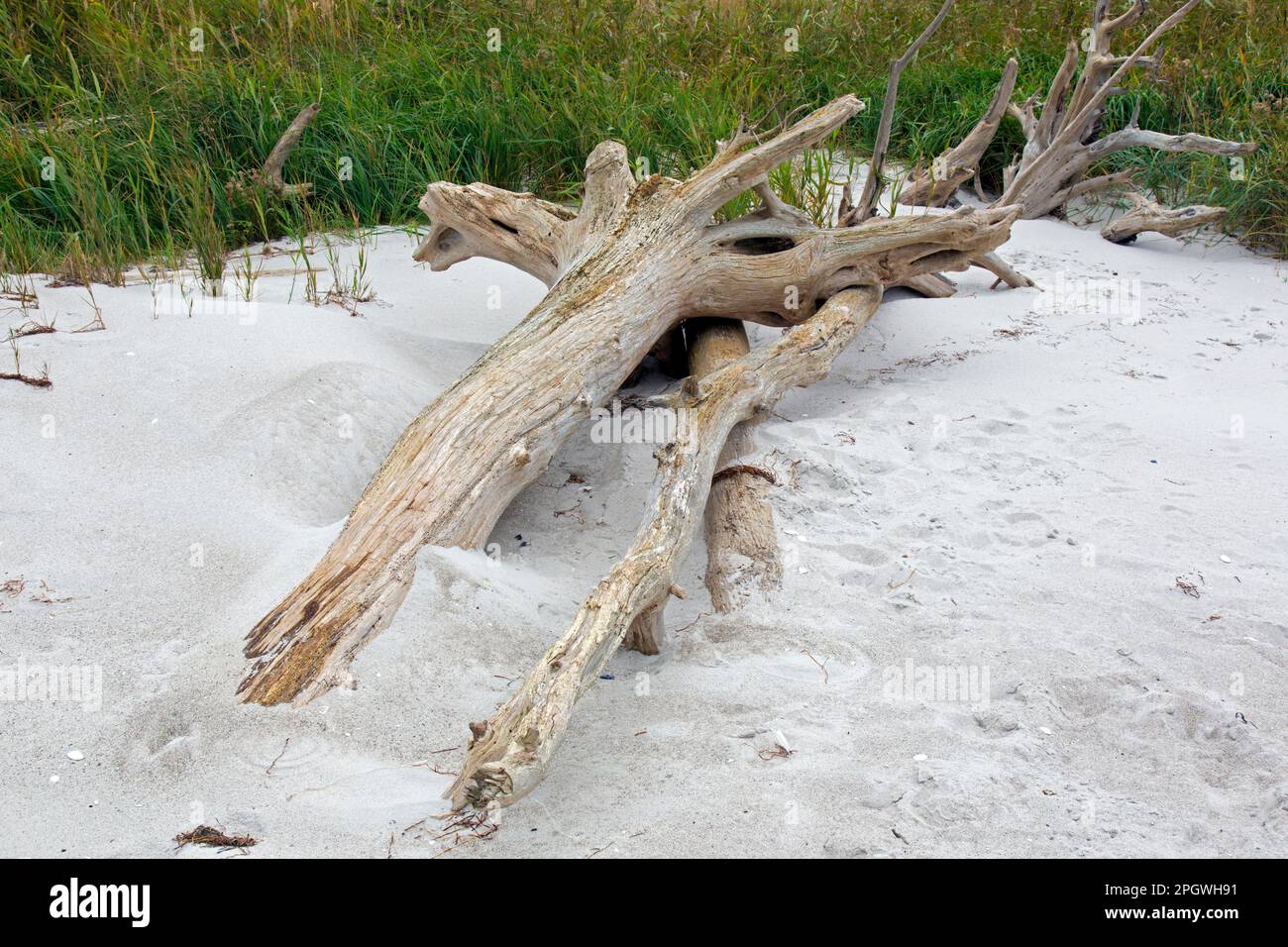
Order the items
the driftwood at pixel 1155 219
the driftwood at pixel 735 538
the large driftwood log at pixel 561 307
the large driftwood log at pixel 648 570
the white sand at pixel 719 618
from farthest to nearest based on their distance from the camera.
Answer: the driftwood at pixel 1155 219 < the driftwood at pixel 735 538 < the large driftwood log at pixel 561 307 < the white sand at pixel 719 618 < the large driftwood log at pixel 648 570

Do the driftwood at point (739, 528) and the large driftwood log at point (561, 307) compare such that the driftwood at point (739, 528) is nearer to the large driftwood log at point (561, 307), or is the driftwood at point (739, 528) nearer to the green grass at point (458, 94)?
the large driftwood log at point (561, 307)

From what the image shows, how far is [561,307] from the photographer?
3.91m

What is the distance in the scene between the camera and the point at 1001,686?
2.74m

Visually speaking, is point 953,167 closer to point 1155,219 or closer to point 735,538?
point 1155,219

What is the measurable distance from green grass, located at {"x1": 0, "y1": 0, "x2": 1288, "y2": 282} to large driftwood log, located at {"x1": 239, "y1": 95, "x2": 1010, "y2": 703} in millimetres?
1630

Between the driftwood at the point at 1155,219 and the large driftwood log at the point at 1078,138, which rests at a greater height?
the large driftwood log at the point at 1078,138

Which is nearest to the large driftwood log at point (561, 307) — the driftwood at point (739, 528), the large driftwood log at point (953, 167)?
the driftwood at point (739, 528)

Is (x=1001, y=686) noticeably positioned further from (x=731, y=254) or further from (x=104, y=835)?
(x=731, y=254)

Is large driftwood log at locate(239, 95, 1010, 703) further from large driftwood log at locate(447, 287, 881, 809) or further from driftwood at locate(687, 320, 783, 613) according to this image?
driftwood at locate(687, 320, 783, 613)

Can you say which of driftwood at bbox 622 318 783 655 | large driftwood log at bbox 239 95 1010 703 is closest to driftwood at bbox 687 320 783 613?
driftwood at bbox 622 318 783 655

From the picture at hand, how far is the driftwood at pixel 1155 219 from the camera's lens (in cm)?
591

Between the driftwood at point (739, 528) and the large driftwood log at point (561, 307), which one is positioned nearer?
the large driftwood log at point (561, 307)

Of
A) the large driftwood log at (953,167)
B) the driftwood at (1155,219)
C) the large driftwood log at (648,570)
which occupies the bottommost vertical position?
the large driftwood log at (648,570)

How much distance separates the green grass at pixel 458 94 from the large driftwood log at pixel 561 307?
1.63 m
